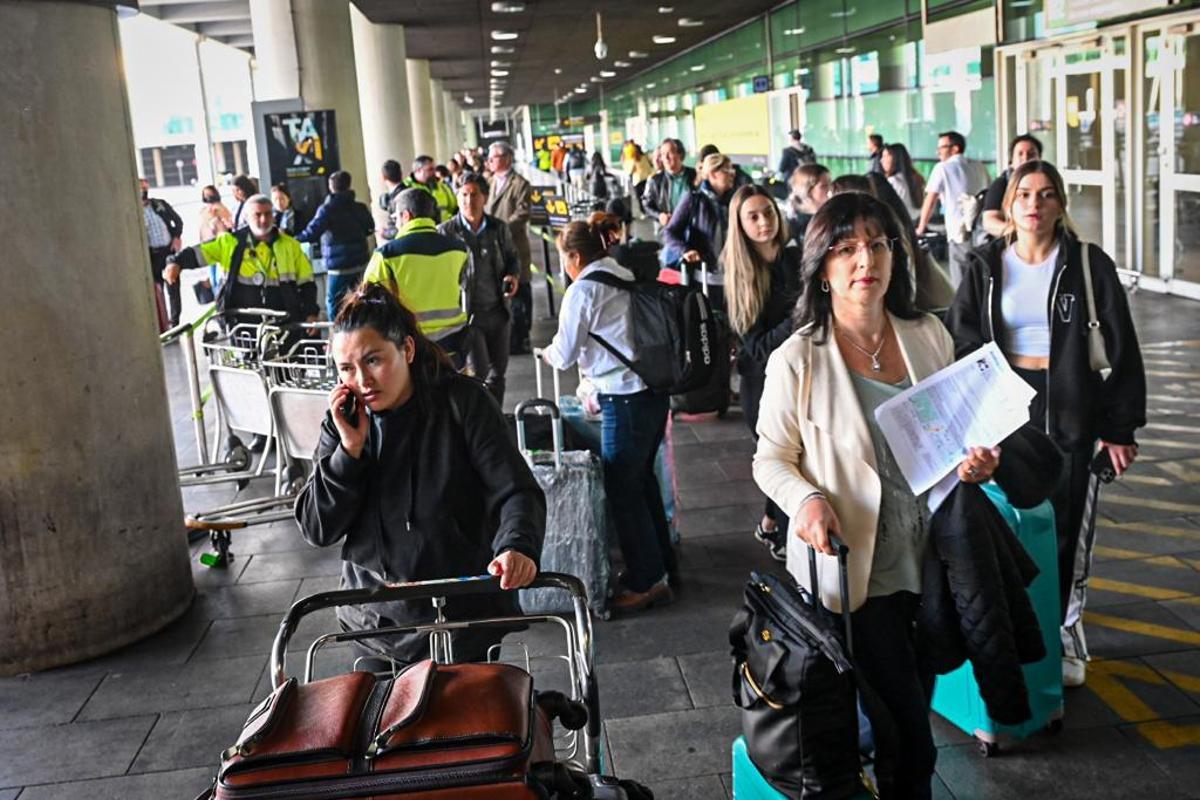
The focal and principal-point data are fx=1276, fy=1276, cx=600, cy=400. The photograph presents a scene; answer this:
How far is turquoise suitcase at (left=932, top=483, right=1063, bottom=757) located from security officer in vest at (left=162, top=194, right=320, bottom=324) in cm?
671

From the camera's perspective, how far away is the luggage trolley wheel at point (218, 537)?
684 cm

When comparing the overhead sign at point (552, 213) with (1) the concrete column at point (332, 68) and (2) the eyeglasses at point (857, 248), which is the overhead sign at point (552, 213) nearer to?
(1) the concrete column at point (332, 68)

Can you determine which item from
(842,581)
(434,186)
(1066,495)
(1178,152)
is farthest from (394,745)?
(434,186)

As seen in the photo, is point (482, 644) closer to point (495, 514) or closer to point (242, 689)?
point (495, 514)

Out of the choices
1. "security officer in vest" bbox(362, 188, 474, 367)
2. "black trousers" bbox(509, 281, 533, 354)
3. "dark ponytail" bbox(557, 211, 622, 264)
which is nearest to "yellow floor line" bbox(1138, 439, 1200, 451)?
"dark ponytail" bbox(557, 211, 622, 264)

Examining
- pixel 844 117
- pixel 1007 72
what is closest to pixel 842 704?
pixel 1007 72

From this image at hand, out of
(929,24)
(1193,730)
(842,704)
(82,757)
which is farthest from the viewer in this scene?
(929,24)

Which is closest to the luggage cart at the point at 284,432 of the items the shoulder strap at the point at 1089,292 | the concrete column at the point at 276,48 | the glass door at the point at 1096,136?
the shoulder strap at the point at 1089,292

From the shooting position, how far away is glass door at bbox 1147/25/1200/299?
13367 mm

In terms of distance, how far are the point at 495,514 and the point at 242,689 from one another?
8.28 feet

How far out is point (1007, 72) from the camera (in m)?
17.0

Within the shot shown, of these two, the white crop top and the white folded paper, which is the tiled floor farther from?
the white folded paper

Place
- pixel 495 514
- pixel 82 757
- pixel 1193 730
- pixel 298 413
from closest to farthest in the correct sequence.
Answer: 1. pixel 495 514
2. pixel 1193 730
3. pixel 82 757
4. pixel 298 413

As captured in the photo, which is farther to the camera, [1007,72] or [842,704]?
[1007,72]
